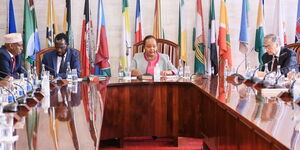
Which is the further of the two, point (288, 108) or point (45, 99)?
point (45, 99)

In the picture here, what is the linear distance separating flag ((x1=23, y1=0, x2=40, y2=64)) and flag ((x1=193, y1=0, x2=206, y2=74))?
2.18 meters

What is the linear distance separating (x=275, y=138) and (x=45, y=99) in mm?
1734

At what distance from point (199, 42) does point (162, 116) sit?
2.02m

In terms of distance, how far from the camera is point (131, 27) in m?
5.98

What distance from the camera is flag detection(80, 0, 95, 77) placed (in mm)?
5559

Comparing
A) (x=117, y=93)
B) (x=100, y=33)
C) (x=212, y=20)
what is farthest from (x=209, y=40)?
(x=117, y=93)

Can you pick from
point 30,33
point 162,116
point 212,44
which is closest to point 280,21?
point 212,44

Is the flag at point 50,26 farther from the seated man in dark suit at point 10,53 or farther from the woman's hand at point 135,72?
the woman's hand at point 135,72

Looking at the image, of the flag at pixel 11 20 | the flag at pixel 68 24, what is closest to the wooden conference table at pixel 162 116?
the flag at pixel 68 24

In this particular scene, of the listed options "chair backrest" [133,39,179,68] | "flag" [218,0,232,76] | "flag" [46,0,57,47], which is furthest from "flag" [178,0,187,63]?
"flag" [46,0,57,47]

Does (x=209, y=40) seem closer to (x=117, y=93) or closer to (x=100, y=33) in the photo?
(x=100, y=33)

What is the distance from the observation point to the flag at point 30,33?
5551 millimetres

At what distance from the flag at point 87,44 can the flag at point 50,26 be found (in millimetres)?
405

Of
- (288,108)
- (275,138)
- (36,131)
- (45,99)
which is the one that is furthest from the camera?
(45,99)
